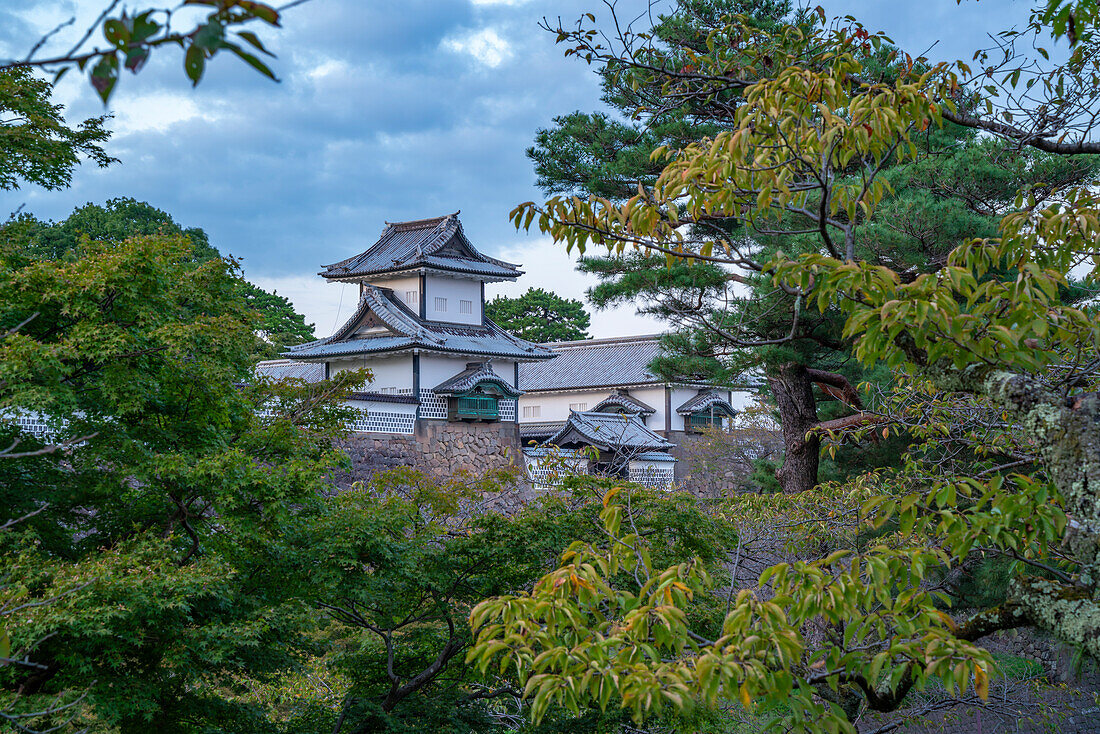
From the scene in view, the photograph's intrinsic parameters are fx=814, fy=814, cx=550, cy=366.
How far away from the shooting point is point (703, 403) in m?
24.5

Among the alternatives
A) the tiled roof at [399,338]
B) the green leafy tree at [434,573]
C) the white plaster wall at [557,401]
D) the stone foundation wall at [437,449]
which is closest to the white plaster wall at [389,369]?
the tiled roof at [399,338]

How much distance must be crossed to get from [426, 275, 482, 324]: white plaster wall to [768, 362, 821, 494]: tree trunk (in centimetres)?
1114

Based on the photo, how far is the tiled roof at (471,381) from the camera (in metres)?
18.5

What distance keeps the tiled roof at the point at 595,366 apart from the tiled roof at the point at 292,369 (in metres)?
7.21

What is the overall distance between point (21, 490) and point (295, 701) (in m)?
5.25

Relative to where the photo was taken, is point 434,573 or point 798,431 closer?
point 434,573

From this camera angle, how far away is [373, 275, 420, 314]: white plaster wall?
19391 mm

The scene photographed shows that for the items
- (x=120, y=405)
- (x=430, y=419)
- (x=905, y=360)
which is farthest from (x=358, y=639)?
(x=430, y=419)

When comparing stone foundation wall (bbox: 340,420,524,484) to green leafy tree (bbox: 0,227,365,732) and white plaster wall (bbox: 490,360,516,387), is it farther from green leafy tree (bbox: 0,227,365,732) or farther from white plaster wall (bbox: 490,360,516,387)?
green leafy tree (bbox: 0,227,365,732)

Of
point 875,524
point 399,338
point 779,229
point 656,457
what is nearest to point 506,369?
point 399,338

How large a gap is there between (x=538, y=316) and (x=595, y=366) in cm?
987

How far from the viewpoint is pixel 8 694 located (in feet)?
14.2

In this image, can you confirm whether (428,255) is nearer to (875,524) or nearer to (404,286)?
Answer: (404,286)

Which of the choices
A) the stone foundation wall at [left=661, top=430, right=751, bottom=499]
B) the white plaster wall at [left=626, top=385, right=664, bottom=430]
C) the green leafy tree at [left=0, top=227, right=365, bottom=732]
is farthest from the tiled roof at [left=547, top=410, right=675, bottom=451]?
the green leafy tree at [left=0, top=227, right=365, bottom=732]
